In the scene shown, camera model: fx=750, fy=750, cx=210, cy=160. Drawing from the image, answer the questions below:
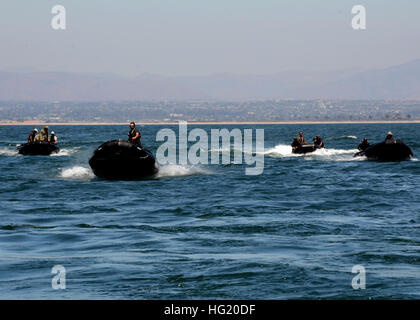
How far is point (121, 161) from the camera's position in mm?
26516

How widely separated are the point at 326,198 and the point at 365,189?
2900 mm

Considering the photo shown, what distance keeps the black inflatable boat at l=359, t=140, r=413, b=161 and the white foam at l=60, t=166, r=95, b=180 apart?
14.5m

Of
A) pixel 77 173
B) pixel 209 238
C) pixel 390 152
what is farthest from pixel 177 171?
pixel 209 238

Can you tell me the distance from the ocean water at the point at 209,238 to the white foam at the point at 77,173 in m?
0.85

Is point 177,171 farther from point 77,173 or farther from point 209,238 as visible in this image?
point 209,238

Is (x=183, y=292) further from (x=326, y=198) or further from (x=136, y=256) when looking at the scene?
(x=326, y=198)

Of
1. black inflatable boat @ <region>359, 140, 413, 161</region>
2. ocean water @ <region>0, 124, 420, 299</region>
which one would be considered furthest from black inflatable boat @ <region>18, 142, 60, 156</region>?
black inflatable boat @ <region>359, 140, 413, 161</region>

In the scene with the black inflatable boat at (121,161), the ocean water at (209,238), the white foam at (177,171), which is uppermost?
the black inflatable boat at (121,161)

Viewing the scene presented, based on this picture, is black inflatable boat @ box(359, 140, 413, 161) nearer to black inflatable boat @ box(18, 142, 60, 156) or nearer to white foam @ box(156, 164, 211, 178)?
white foam @ box(156, 164, 211, 178)

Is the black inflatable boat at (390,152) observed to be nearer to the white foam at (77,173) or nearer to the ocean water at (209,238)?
the ocean water at (209,238)

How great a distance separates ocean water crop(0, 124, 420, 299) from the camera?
1077 centimetres

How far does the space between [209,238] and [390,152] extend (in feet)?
76.8

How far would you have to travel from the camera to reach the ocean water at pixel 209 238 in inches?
424

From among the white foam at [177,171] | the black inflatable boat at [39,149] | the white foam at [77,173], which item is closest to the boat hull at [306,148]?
the white foam at [177,171]
